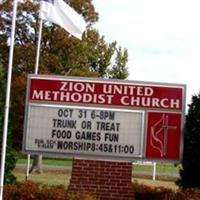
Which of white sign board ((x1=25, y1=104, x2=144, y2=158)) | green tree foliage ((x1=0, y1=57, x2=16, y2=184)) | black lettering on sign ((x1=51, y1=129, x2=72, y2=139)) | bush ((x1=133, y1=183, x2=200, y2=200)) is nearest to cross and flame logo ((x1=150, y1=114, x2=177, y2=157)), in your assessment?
white sign board ((x1=25, y1=104, x2=144, y2=158))

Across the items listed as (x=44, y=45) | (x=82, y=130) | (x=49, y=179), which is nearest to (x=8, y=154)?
(x=82, y=130)

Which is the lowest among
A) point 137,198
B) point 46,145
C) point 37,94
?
point 137,198

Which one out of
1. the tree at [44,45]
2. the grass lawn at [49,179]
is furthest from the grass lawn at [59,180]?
the tree at [44,45]

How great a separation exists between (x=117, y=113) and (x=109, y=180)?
1738 millimetres

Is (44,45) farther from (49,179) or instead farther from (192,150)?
(192,150)

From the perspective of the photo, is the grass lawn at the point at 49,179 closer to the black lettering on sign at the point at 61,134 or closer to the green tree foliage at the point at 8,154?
the green tree foliage at the point at 8,154

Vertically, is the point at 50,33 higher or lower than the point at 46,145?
higher

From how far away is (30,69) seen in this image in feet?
143

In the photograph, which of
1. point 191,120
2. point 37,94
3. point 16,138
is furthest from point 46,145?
point 16,138

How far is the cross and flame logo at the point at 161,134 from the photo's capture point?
55.5 feet

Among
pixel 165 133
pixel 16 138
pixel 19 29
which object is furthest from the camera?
pixel 19 29

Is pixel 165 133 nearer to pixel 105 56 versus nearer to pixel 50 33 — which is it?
pixel 50 33

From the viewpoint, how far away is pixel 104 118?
17062mm

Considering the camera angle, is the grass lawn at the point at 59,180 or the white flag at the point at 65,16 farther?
the grass lawn at the point at 59,180
